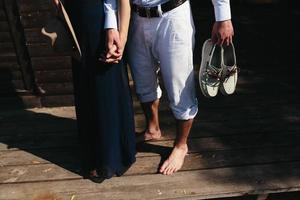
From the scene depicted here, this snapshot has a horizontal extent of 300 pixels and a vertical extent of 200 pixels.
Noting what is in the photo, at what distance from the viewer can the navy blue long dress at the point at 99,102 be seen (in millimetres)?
2367

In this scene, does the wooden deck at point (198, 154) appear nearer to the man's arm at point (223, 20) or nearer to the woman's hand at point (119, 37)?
the woman's hand at point (119, 37)

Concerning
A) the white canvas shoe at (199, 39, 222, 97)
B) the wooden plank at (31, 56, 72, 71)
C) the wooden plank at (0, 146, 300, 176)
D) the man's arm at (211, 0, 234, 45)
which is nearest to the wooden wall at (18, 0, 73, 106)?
the wooden plank at (31, 56, 72, 71)

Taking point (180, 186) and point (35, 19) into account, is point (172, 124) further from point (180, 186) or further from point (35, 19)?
point (35, 19)

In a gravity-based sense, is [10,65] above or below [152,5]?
below

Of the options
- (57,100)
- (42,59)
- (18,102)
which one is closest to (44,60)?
(42,59)

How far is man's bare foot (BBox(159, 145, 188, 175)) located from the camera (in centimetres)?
283

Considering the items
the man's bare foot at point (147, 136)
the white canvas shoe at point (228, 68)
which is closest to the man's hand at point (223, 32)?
the white canvas shoe at point (228, 68)

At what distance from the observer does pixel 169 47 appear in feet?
8.09

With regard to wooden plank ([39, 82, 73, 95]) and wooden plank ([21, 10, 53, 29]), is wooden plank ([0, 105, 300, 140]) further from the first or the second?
wooden plank ([21, 10, 53, 29])

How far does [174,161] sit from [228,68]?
747mm

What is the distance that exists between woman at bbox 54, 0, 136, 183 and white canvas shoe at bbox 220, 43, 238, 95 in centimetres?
61

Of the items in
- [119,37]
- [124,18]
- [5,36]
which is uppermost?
[124,18]

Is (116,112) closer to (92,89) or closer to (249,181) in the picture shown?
(92,89)

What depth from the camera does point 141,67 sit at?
8.86ft
